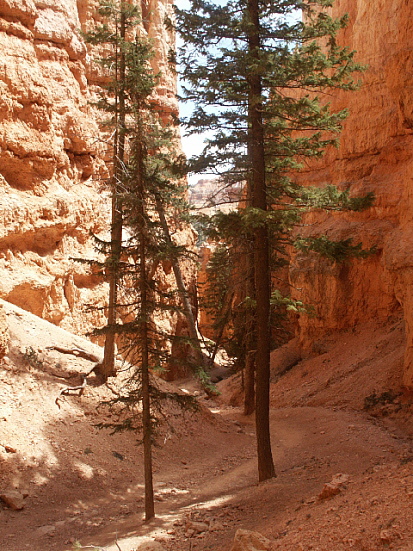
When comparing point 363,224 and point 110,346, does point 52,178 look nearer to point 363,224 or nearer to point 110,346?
point 110,346

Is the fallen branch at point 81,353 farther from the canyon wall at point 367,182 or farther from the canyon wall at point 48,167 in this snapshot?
the canyon wall at point 367,182

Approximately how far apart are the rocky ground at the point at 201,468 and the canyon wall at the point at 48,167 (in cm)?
429

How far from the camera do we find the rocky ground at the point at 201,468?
6843mm

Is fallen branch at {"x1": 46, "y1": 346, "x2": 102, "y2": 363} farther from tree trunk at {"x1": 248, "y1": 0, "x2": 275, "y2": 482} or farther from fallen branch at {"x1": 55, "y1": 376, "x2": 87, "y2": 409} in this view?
tree trunk at {"x1": 248, "y1": 0, "x2": 275, "y2": 482}

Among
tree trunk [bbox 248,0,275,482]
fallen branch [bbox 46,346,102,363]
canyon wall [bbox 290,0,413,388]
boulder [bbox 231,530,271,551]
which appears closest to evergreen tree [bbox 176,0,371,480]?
tree trunk [bbox 248,0,275,482]

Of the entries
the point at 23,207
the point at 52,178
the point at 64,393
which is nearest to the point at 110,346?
the point at 64,393

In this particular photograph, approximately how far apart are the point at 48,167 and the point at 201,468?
48.3 ft

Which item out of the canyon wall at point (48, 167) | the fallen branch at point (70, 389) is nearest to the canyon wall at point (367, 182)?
the canyon wall at point (48, 167)

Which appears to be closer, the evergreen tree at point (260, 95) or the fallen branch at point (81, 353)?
the evergreen tree at point (260, 95)

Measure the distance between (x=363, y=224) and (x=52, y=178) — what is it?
14.9 meters

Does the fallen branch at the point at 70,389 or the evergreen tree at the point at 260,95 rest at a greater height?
the evergreen tree at the point at 260,95

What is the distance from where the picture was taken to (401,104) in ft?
42.9

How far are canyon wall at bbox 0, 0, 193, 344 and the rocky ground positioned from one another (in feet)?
14.1

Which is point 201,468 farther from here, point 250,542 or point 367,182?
point 367,182
